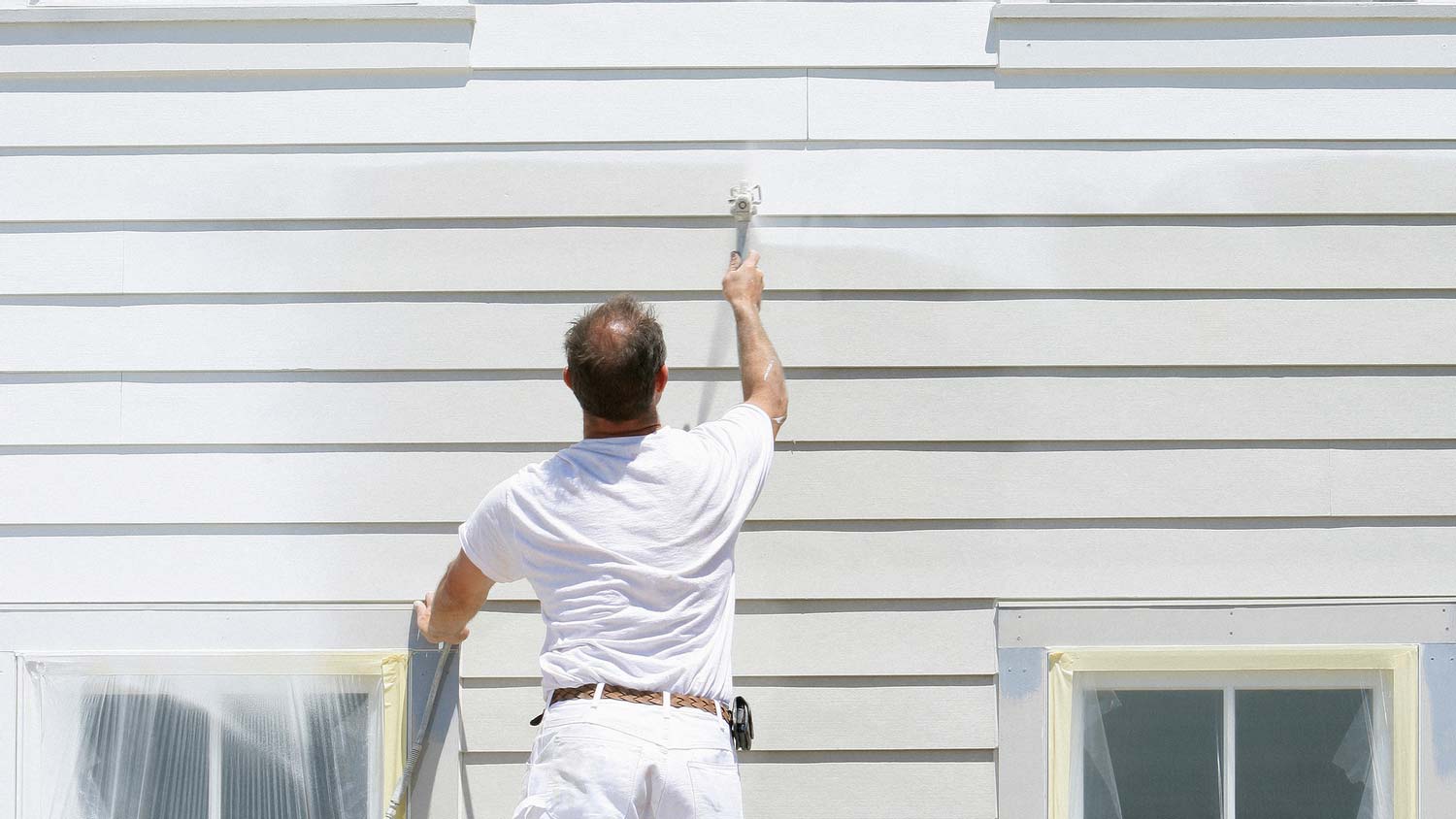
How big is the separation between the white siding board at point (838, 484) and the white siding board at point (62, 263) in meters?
0.41

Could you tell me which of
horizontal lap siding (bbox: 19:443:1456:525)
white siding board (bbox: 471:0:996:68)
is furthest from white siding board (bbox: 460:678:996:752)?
white siding board (bbox: 471:0:996:68)

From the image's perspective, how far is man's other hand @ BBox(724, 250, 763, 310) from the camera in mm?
2502

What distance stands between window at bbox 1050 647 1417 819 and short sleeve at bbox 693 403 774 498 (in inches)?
39.7

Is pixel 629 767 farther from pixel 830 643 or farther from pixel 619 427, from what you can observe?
pixel 830 643

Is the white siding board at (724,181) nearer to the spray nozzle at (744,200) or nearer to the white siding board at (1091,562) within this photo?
the spray nozzle at (744,200)

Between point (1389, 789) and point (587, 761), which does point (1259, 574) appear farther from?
point (587, 761)

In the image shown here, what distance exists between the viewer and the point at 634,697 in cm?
209

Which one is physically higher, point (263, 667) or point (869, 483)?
point (869, 483)

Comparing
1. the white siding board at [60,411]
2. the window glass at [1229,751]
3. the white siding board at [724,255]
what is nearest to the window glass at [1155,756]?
the window glass at [1229,751]

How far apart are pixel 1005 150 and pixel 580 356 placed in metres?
1.21

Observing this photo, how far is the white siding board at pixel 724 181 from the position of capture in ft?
8.63

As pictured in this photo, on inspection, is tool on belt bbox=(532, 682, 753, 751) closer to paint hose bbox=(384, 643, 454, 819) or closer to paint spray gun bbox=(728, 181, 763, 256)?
paint hose bbox=(384, 643, 454, 819)

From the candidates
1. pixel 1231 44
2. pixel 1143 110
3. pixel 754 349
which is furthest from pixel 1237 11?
pixel 754 349

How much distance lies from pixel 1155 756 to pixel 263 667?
2.22 meters
